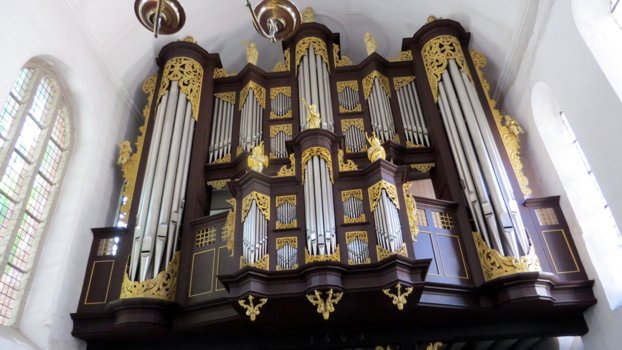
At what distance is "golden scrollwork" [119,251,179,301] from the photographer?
8.53 meters

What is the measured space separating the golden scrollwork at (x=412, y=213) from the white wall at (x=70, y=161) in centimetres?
577

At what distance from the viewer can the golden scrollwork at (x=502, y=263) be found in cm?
837

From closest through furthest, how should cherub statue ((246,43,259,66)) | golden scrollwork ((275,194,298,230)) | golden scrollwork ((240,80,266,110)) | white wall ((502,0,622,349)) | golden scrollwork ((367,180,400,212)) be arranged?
white wall ((502,0,622,349))
golden scrollwork ((275,194,298,230))
golden scrollwork ((367,180,400,212))
golden scrollwork ((240,80,266,110))
cherub statue ((246,43,259,66))

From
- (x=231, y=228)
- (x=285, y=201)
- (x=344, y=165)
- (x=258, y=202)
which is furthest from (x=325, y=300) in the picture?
(x=344, y=165)

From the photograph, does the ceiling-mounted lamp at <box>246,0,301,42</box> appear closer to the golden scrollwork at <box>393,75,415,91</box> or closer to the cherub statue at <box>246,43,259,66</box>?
the golden scrollwork at <box>393,75,415,91</box>

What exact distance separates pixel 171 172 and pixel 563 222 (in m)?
7.23

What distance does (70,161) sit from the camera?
10.2 m

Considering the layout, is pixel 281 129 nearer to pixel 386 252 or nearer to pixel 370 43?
pixel 370 43

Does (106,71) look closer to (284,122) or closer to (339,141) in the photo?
(284,122)

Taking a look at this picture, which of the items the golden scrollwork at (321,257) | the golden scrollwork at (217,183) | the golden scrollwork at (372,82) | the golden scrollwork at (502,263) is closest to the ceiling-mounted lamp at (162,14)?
the golden scrollwork at (321,257)

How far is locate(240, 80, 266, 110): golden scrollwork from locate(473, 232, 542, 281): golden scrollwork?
5.99 metres

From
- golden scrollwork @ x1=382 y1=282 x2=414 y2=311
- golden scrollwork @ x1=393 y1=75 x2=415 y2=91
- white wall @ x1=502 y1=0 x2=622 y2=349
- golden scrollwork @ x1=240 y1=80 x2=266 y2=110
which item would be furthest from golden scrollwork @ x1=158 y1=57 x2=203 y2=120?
white wall @ x1=502 y1=0 x2=622 y2=349

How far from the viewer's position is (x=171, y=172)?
10.2m

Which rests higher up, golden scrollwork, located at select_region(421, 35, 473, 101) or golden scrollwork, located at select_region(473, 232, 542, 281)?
golden scrollwork, located at select_region(421, 35, 473, 101)
